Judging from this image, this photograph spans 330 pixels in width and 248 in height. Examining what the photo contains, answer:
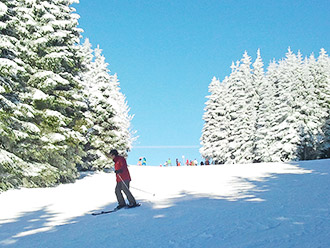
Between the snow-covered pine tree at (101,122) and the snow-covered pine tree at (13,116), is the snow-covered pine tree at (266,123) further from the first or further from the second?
the snow-covered pine tree at (13,116)

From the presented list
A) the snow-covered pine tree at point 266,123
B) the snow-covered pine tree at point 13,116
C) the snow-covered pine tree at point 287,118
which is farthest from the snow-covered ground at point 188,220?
the snow-covered pine tree at point 266,123

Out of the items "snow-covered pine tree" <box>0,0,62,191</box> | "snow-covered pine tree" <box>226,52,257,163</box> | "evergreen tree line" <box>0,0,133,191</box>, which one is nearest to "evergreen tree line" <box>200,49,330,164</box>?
"snow-covered pine tree" <box>226,52,257,163</box>

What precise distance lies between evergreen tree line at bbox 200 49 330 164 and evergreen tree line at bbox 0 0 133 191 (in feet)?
81.6

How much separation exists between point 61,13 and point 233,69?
3528 cm

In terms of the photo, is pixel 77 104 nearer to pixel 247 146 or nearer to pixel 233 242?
pixel 233 242

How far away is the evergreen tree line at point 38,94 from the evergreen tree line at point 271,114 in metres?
24.9

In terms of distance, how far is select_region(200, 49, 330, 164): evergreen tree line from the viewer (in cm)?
3728

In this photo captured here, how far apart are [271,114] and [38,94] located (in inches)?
1191

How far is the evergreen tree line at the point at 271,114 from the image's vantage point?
3728 centimetres

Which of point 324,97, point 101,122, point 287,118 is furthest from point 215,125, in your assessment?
point 101,122

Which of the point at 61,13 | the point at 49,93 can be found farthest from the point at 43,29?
the point at 49,93

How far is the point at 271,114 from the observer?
40.6 metres

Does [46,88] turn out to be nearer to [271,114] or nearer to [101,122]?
[101,122]

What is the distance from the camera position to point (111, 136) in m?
30.8
